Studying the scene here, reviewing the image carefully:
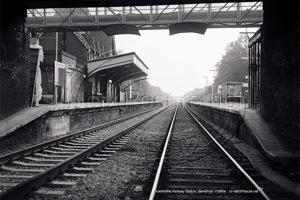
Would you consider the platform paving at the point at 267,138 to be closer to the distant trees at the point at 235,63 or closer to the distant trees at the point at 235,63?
the distant trees at the point at 235,63

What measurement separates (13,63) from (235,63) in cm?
5335

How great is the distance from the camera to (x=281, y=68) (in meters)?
6.44

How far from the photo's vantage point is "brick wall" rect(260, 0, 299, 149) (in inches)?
221

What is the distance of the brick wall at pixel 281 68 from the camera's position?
5.62 meters

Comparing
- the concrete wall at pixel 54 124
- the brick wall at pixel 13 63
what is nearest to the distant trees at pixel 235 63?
the concrete wall at pixel 54 124

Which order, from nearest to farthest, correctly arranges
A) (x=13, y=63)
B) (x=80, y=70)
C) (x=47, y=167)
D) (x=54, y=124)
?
(x=47, y=167) → (x=13, y=63) → (x=54, y=124) → (x=80, y=70)

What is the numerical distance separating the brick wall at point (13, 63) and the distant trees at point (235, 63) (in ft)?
159

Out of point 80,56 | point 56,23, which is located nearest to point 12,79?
point 56,23

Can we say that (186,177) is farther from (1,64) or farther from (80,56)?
(80,56)

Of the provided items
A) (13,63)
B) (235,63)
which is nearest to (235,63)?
(235,63)

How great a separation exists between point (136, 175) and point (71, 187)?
1.26 metres

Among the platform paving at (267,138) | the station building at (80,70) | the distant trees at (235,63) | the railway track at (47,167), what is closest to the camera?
the railway track at (47,167)

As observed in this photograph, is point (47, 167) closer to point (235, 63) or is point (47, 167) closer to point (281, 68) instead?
point (281, 68)

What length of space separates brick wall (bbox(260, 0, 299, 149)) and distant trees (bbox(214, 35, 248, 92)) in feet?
153
